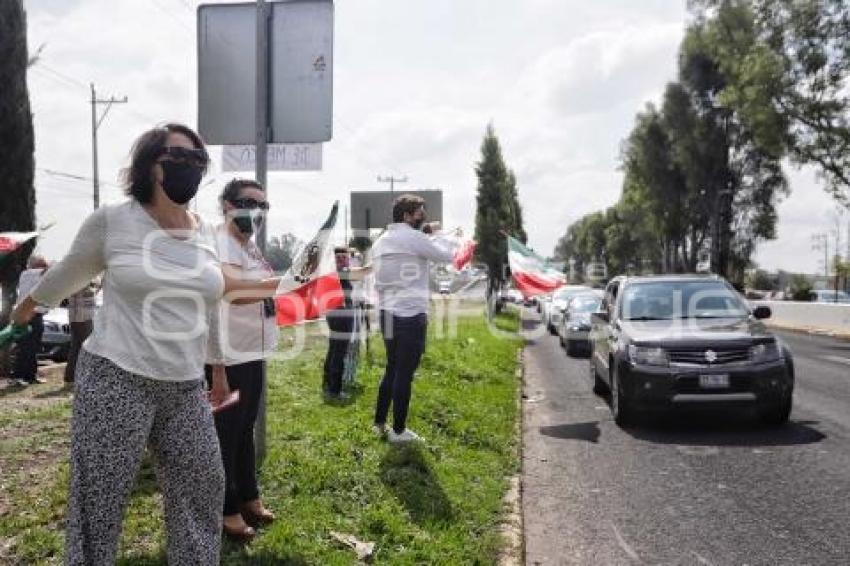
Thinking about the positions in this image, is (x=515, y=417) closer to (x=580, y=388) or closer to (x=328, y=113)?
(x=580, y=388)

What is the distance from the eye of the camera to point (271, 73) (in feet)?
19.5

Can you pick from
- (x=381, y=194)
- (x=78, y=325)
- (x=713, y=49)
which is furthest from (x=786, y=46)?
(x=381, y=194)

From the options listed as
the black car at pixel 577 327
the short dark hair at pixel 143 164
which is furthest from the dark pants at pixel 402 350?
the black car at pixel 577 327

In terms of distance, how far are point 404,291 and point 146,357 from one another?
3.70m

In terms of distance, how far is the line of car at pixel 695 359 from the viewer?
27.1ft

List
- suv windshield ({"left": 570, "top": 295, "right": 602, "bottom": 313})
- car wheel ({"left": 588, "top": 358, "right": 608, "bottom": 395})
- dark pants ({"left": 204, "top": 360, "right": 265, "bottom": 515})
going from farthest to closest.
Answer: suv windshield ({"left": 570, "top": 295, "right": 602, "bottom": 313}) → car wheel ({"left": 588, "top": 358, "right": 608, "bottom": 395}) → dark pants ({"left": 204, "top": 360, "right": 265, "bottom": 515})

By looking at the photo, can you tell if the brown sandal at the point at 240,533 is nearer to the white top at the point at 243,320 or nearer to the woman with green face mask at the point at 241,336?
the woman with green face mask at the point at 241,336

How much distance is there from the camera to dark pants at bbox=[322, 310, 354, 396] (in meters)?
9.15

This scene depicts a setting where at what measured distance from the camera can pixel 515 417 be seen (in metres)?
9.26

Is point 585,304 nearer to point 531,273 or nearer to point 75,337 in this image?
point 531,273

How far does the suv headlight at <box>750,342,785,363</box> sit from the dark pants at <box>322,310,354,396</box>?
438 cm

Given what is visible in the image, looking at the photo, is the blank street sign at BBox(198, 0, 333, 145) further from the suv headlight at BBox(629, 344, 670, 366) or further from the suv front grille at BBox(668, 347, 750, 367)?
A: the suv front grille at BBox(668, 347, 750, 367)

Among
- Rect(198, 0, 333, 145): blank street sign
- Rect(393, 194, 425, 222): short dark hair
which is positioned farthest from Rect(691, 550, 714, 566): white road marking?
Rect(198, 0, 333, 145): blank street sign

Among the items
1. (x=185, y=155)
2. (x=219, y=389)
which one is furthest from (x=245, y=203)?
(x=185, y=155)
